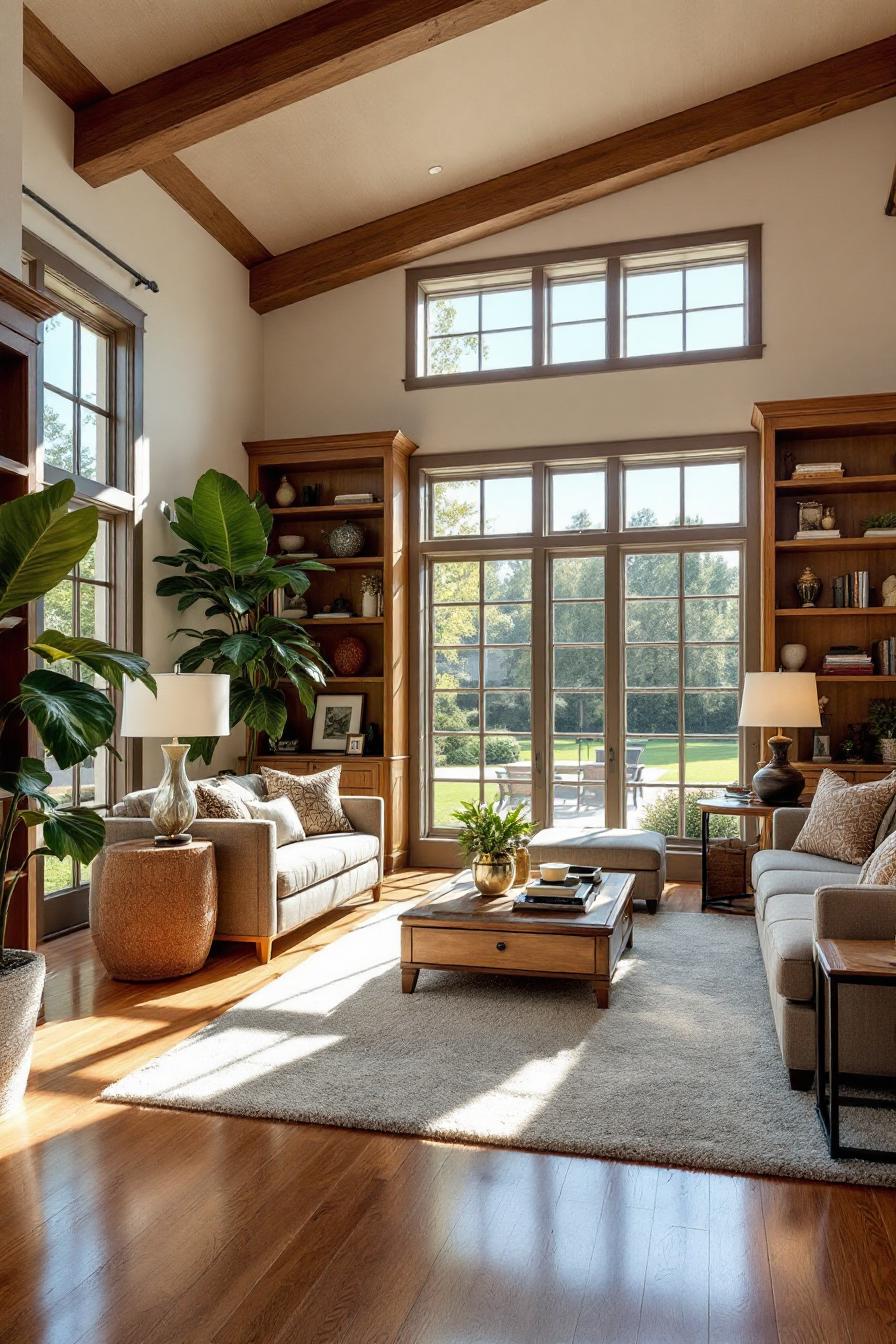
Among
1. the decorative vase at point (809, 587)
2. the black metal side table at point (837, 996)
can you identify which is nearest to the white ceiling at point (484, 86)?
the decorative vase at point (809, 587)

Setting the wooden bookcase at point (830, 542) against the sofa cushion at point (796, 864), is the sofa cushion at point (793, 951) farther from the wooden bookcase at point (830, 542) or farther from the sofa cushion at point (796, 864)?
the wooden bookcase at point (830, 542)

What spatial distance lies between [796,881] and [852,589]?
2.84 m

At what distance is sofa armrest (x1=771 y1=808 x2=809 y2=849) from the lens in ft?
17.1

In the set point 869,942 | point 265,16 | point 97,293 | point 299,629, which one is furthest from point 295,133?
point 869,942

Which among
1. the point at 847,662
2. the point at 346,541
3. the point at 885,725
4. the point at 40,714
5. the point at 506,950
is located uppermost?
the point at 346,541

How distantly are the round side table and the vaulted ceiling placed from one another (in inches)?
141

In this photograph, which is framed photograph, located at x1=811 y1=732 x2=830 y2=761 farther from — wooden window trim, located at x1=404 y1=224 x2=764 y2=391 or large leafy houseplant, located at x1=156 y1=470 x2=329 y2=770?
large leafy houseplant, located at x1=156 y1=470 x2=329 y2=770

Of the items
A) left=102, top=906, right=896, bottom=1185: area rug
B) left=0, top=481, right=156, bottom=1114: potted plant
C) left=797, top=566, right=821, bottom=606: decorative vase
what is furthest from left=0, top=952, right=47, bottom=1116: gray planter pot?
left=797, top=566, right=821, bottom=606: decorative vase

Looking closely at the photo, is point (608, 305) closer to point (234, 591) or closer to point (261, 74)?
point (261, 74)

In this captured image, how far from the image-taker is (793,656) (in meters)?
6.50

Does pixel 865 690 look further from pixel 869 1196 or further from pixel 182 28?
pixel 182 28

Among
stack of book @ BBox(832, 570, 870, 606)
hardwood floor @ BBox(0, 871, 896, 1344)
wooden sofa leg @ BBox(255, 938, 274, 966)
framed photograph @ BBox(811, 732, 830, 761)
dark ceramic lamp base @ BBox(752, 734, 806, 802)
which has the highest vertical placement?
stack of book @ BBox(832, 570, 870, 606)

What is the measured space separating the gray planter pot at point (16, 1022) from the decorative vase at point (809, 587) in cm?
503

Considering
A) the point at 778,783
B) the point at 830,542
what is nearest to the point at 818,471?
the point at 830,542
